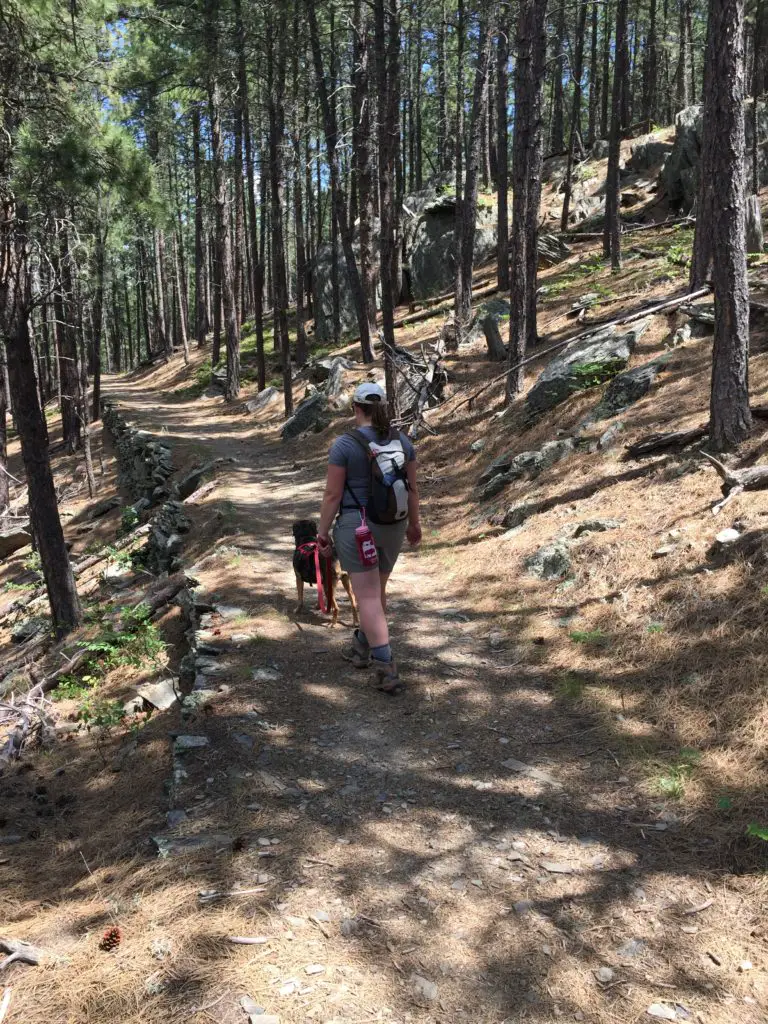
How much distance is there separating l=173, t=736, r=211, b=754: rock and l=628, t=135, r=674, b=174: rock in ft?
98.2

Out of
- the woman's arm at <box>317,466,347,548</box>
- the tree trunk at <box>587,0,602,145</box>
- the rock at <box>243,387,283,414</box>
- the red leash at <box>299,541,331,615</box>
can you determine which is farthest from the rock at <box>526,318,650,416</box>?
the tree trunk at <box>587,0,602,145</box>

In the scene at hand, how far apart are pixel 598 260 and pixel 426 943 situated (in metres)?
22.1

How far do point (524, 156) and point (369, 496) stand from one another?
993cm

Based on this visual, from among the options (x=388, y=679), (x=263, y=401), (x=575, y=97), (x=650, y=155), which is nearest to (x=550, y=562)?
(x=388, y=679)

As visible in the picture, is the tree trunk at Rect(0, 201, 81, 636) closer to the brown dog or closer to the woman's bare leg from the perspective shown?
the brown dog

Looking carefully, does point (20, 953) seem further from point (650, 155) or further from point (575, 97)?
point (650, 155)

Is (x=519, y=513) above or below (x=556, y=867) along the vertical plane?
→ below

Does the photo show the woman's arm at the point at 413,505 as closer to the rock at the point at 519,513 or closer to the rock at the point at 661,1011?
the rock at the point at 661,1011

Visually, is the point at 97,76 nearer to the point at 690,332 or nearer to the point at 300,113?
the point at 690,332

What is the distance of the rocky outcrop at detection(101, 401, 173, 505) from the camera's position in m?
15.8

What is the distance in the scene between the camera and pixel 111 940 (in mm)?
2871

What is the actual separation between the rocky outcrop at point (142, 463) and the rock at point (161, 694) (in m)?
8.77

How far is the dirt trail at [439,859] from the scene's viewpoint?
8.60 ft

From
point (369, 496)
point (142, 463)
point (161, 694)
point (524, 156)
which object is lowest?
point (142, 463)
